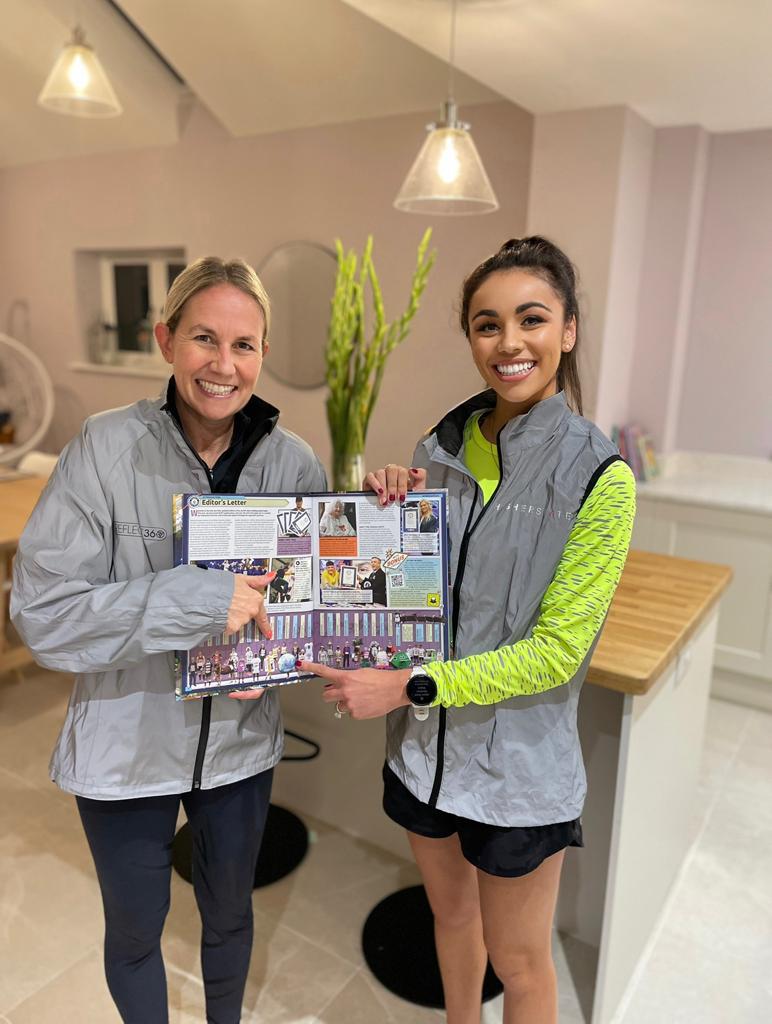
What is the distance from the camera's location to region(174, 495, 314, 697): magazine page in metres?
1.20

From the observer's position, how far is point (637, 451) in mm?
3604

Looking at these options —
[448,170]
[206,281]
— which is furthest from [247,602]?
[448,170]

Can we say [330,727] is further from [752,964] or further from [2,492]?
[2,492]

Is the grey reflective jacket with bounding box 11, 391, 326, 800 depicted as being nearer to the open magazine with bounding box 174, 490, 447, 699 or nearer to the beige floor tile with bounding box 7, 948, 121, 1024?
the open magazine with bounding box 174, 490, 447, 699

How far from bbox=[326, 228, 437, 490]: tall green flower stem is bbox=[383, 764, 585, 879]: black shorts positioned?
1.21 metres

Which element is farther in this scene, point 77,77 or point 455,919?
point 77,77

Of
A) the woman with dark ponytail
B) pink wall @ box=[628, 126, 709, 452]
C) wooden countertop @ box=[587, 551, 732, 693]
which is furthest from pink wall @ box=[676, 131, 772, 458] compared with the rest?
the woman with dark ponytail

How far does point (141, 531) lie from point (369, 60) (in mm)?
3235

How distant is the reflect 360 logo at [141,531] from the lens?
122 centimetres

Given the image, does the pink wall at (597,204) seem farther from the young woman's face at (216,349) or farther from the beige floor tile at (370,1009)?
the beige floor tile at (370,1009)

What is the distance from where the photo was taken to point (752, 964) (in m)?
1.95

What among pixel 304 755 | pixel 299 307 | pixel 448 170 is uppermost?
pixel 448 170

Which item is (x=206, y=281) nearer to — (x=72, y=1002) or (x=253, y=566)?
(x=253, y=566)

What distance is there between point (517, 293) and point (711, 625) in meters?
1.32
